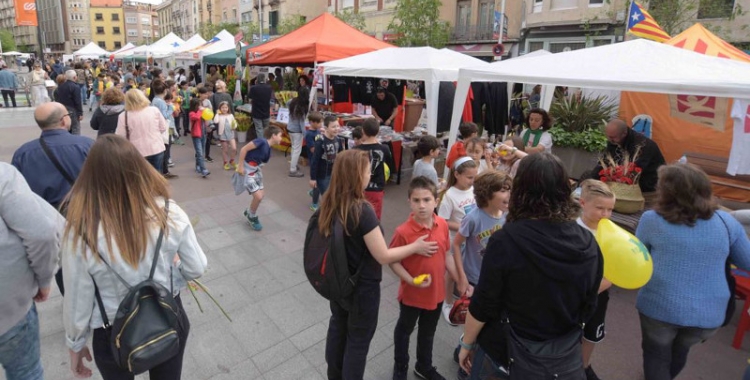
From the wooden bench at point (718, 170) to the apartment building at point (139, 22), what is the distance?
10722 cm

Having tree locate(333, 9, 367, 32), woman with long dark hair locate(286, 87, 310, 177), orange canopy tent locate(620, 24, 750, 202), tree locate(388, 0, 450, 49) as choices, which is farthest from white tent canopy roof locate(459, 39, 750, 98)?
tree locate(333, 9, 367, 32)

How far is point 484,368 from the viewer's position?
201 centimetres

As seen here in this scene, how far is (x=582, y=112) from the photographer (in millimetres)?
7242

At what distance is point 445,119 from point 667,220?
725 centimetres

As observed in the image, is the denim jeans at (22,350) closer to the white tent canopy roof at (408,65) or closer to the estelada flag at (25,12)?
the white tent canopy roof at (408,65)

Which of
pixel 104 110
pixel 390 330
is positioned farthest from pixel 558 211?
pixel 104 110

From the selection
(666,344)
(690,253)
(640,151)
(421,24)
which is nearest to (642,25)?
(640,151)

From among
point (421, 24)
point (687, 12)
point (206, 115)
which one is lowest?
point (206, 115)

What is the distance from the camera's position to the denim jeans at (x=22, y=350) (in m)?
2.03

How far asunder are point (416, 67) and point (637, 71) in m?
3.68

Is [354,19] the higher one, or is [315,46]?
[354,19]

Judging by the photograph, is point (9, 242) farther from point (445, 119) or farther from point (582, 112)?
point (445, 119)

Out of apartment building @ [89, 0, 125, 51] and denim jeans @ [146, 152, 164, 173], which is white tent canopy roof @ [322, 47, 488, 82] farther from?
apartment building @ [89, 0, 125, 51]

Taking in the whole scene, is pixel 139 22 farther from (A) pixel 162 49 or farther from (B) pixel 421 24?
(B) pixel 421 24
